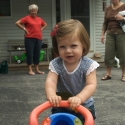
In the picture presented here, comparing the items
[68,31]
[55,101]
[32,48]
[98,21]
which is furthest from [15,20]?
[55,101]

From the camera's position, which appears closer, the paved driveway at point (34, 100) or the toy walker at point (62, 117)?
the toy walker at point (62, 117)

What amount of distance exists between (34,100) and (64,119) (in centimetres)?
285

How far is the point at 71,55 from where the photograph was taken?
1986 millimetres

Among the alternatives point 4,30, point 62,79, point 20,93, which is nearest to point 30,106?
point 20,93

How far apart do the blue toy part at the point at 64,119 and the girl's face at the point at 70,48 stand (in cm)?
42

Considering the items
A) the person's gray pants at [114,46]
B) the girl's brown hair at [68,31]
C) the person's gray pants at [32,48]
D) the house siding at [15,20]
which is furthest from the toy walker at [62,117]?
the house siding at [15,20]

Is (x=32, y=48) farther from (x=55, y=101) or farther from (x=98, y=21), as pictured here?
(x=55, y=101)

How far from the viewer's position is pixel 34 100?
15.1 feet

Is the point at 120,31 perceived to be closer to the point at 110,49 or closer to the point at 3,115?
the point at 110,49

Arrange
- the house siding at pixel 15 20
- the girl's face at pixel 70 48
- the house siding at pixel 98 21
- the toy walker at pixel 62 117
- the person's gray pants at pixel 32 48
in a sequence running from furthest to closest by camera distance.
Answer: the house siding at pixel 98 21
the house siding at pixel 15 20
the person's gray pants at pixel 32 48
the girl's face at pixel 70 48
the toy walker at pixel 62 117

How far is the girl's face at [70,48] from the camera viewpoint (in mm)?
1939

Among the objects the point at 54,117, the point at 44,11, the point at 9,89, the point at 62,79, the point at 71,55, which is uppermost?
the point at 44,11

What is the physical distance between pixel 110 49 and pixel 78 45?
4.01 meters

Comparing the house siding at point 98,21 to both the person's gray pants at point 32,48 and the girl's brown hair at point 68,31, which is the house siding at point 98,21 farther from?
the girl's brown hair at point 68,31
